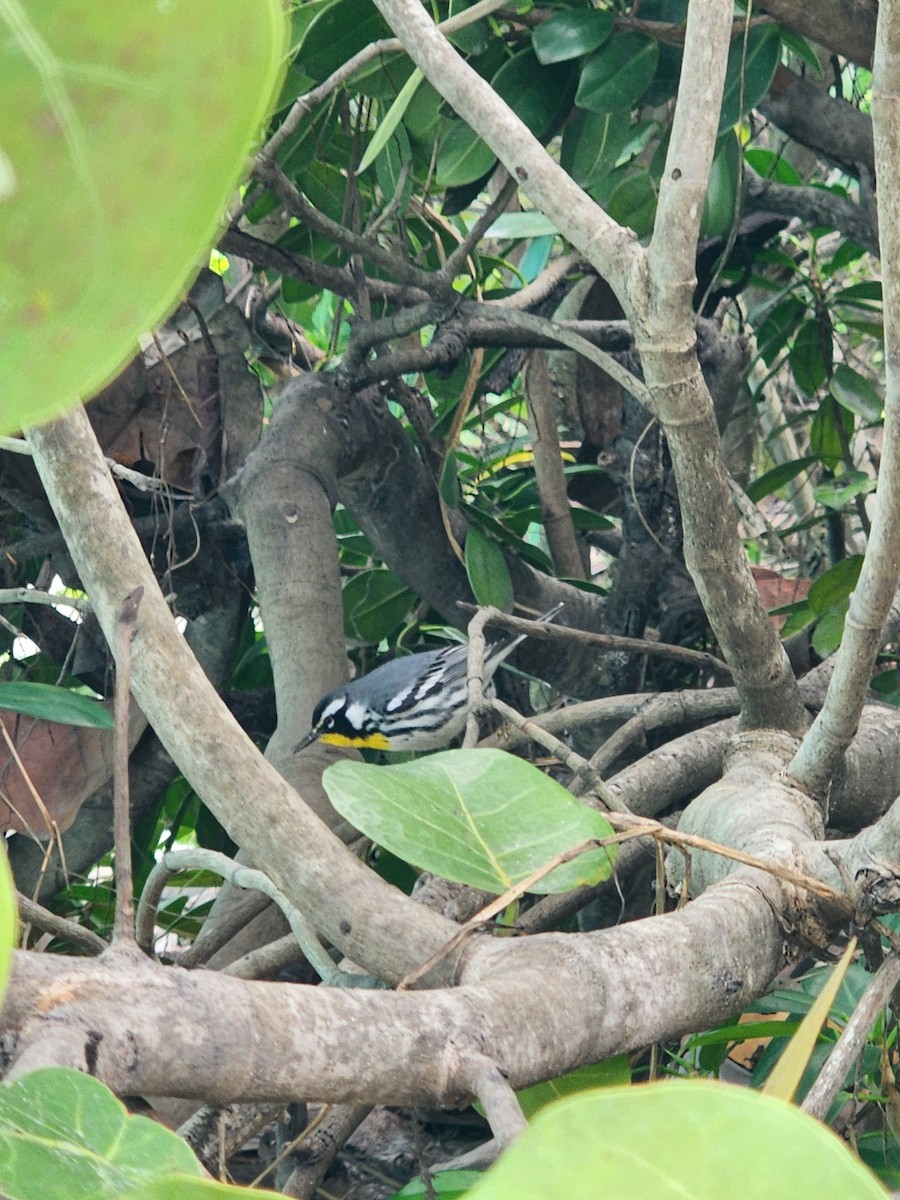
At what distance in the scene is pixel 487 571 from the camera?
157 centimetres

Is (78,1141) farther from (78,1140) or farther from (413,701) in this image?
(413,701)

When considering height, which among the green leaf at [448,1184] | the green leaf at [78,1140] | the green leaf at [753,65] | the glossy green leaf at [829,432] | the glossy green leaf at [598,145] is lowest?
the green leaf at [448,1184]

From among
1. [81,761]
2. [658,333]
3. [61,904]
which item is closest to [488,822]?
[658,333]

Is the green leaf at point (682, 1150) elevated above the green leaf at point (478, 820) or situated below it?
above

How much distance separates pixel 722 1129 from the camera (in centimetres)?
22

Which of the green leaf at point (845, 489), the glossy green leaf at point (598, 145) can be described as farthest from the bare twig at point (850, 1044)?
the glossy green leaf at point (598, 145)

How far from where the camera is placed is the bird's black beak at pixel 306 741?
1336mm

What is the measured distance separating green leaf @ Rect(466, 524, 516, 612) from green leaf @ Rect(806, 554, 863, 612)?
0.41 m

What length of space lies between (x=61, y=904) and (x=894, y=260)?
1.25 meters

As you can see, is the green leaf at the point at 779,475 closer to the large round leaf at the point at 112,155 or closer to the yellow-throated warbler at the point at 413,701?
the yellow-throated warbler at the point at 413,701

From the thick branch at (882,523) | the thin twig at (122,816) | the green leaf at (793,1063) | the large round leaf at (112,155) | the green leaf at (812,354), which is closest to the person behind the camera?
the large round leaf at (112,155)

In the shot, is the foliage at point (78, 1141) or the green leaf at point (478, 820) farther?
the green leaf at point (478, 820)

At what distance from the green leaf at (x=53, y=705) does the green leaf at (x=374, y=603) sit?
26.9 inches

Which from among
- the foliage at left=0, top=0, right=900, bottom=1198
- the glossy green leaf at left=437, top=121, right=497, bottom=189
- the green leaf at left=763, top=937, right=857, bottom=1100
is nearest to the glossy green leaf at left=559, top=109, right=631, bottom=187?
the foliage at left=0, top=0, right=900, bottom=1198
